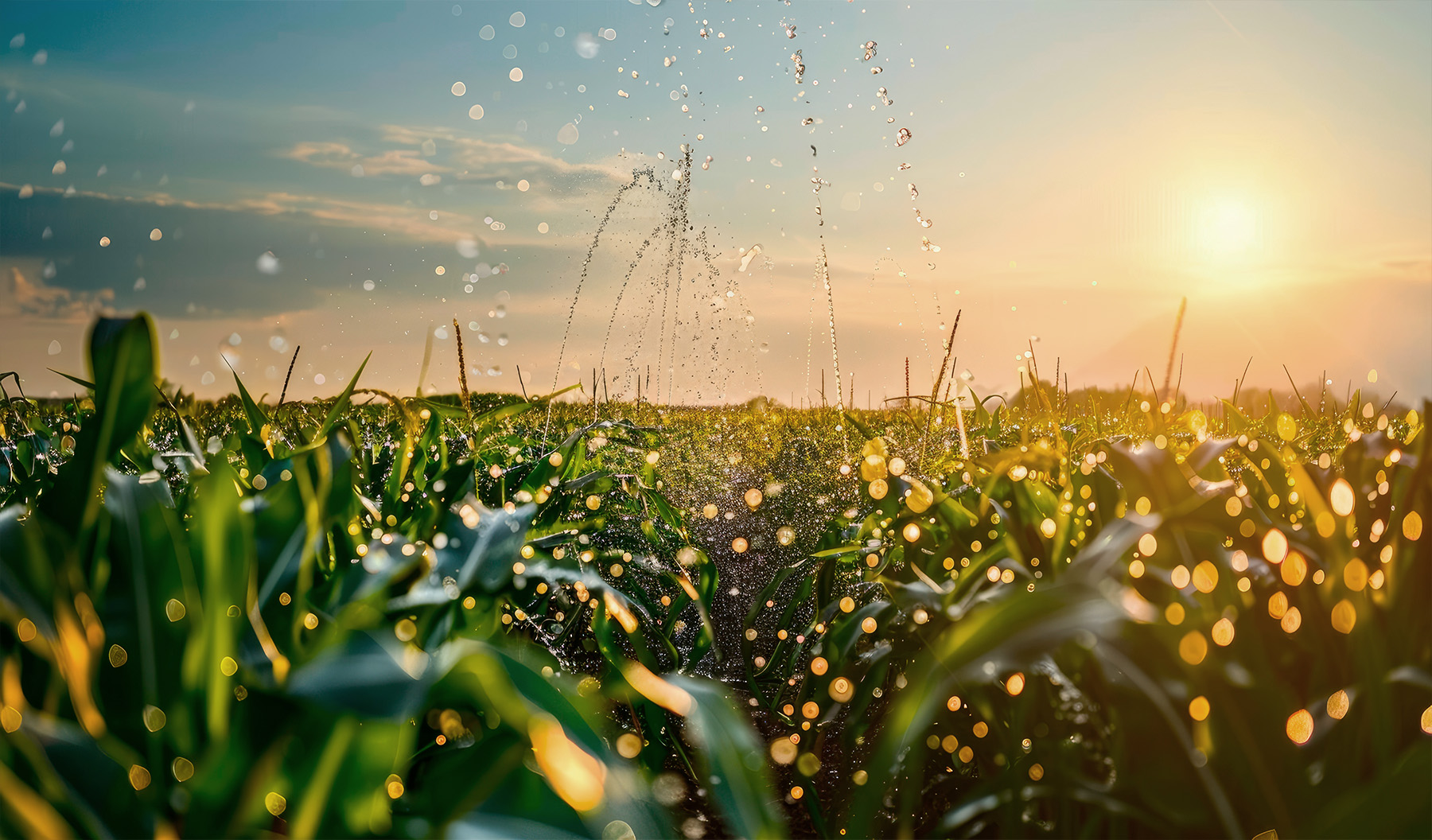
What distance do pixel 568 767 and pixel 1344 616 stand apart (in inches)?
40.5

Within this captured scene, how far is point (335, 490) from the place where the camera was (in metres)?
1.24

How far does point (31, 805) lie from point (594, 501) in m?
1.87

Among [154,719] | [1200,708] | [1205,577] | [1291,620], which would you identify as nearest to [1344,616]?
[1291,620]

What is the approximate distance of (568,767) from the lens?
2.05 ft

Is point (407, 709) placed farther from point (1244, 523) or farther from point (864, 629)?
point (1244, 523)

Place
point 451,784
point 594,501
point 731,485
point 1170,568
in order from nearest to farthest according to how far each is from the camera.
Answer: point 451,784, point 1170,568, point 594,501, point 731,485

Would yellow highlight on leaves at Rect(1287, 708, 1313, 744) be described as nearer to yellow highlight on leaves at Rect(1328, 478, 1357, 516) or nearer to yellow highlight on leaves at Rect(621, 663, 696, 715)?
yellow highlight on leaves at Rect(1328, 478, 1357, 516)

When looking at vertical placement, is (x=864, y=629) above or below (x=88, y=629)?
below

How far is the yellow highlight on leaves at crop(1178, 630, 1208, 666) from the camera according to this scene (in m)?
0.85

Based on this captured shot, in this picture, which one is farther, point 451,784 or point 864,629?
point 864,629

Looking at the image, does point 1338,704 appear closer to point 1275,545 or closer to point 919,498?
point 1275,545

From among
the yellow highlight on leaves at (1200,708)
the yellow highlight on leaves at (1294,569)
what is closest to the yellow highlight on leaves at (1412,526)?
the yellow highlight on leaves at (1294,569)

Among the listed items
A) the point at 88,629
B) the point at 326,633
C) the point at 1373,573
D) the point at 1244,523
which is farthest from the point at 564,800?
the point at 1373,573

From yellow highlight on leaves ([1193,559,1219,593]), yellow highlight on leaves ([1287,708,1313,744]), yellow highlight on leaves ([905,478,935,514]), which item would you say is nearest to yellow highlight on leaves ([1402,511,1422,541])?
yellow highlight on leaves ([1193,559,1219,593])
